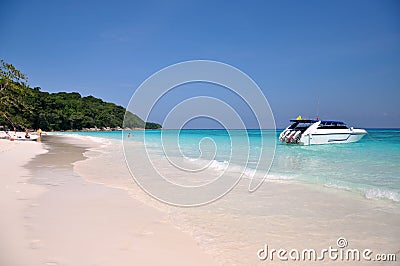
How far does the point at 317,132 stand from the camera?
32.4 meters

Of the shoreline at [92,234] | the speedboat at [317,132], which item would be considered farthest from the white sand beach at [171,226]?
the speedboat at [317,132]

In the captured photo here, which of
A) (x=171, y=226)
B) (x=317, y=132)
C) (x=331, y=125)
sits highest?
(x=331, y=125)

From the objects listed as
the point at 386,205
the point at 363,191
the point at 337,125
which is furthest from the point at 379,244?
Result: the point at 337,125

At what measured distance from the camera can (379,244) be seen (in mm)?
4828

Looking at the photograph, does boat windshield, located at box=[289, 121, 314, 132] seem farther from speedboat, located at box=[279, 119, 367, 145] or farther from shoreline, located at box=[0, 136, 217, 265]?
shoreline, located at box=[0, 136, 217, 265]

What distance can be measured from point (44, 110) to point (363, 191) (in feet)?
320

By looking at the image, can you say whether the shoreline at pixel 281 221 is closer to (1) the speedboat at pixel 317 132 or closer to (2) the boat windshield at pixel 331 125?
(1) the speedboat at pixel 317 132

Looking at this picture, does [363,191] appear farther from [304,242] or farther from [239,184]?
[304,242]

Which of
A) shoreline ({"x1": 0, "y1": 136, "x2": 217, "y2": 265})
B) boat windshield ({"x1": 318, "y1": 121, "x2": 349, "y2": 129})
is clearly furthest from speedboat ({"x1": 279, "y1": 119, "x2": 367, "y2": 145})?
shoreline ({"x1": 0, "y1": 136, "x2": 217, "y2": 265})

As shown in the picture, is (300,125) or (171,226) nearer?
(171,226)

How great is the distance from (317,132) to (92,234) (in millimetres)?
31809

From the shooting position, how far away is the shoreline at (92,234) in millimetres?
3861

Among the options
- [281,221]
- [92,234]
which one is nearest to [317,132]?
[281,221]

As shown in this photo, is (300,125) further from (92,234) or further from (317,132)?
(92,234)
